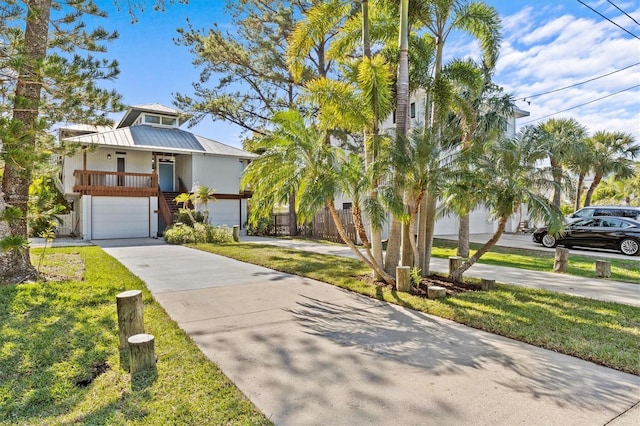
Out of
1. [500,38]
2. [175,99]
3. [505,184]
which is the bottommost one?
[505,184]

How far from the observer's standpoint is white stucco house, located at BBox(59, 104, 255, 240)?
1778cm

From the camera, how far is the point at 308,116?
8.37m

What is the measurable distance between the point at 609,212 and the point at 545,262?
20.3 ft

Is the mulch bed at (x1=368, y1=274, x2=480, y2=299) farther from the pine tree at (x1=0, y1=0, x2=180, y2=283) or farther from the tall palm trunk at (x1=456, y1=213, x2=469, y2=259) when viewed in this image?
the pine tree at (x1=0, y1=0, x2=180, y2=283)

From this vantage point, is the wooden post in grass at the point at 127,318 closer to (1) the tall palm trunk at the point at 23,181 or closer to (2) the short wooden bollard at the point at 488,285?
(1) the tall palm trunk at the point at 23,181

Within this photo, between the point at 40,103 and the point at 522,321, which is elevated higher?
the point at 40,103

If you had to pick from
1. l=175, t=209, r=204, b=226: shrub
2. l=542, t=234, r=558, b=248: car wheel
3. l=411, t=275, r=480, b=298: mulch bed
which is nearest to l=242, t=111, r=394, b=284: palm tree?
l=411, t=275, r=480, b=298: mulch bed

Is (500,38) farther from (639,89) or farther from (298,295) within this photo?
(639,89)

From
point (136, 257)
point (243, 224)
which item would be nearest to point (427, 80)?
point (136, 257)

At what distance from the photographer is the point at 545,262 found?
441 inches

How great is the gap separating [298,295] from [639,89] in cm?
1660

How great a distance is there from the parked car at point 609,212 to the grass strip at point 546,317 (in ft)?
33.5

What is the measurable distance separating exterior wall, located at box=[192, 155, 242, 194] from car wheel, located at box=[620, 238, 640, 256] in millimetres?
18733

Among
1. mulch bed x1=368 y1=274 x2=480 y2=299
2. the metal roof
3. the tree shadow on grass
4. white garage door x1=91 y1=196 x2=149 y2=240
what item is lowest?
the tree shadow on grass
